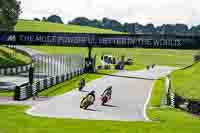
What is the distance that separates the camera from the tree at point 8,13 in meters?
81.8

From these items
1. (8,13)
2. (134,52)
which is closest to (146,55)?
(134,52)

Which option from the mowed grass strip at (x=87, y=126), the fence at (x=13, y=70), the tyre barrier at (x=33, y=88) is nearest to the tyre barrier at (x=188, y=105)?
the mowed grass strip at (x=87, y=126)

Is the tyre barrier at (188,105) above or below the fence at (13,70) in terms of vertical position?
above

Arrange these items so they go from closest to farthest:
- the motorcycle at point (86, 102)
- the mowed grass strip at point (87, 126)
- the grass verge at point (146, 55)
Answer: the mowed grass strip at point (87, 126), the motorcycle at point (86, 102), the grass verge at point (146, 55)

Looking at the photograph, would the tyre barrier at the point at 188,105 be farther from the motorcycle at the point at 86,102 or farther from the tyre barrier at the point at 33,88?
the tyre barrier at the point at 33,88

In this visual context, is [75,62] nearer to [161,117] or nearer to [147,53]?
[161,117]

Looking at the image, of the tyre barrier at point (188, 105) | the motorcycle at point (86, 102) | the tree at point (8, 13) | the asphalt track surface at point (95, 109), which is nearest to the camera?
the asphalt track surface at point (95, 109)

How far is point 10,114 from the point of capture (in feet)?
93.0

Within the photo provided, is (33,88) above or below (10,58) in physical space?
above

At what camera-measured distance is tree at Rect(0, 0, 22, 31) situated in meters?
81.8

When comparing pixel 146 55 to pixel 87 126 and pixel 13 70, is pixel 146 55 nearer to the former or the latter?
pixel 13 70

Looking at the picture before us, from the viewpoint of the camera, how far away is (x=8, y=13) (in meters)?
84.8

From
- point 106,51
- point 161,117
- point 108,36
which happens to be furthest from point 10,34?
point 106,51

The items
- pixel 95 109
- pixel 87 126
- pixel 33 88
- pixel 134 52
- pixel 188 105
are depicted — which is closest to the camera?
pixel 87 126
